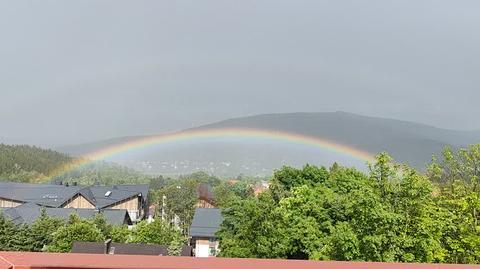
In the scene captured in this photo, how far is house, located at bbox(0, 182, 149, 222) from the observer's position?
6719 centimetres

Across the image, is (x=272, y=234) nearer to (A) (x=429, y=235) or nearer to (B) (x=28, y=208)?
(A) (x=429, y=235)

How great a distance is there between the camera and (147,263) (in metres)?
1.93

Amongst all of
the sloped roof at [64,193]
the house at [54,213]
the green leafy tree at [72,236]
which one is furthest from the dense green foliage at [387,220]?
the sloped roof at [64,193]

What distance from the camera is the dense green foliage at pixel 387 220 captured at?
1298 centimetres

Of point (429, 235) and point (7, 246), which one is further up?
point (429, 235)

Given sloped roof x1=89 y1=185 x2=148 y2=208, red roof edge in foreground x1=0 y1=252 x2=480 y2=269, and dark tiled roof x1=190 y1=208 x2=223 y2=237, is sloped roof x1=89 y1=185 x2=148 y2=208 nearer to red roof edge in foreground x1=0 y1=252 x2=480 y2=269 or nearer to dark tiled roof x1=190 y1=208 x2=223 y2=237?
dark tiled roof x1=190 y1=208 x2=223 y2=237

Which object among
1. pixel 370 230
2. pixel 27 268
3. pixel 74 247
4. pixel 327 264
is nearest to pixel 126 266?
pixel 27 268

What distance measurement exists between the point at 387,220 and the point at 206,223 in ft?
128

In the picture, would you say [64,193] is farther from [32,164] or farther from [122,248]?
[32,164]

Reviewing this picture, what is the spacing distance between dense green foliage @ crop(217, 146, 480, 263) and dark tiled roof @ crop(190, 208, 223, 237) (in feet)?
94.1

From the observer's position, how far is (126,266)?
1869mm

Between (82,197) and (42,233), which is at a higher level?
(82,197)

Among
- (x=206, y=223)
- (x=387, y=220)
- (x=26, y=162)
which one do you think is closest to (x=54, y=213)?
(x=206, y=223)

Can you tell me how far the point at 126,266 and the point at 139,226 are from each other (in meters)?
38.9
